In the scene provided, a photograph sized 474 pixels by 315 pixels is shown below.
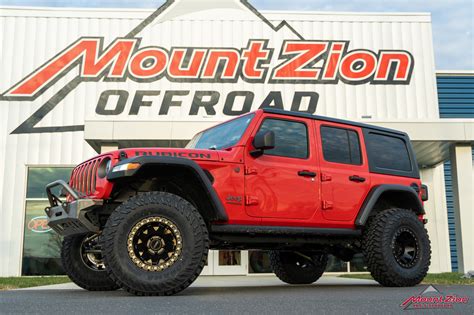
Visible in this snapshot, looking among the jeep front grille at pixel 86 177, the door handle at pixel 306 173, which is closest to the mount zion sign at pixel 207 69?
the door handle at pixel 306 173

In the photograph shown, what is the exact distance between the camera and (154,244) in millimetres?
4566

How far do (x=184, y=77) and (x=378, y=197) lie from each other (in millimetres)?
11512

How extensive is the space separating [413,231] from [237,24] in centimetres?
1252

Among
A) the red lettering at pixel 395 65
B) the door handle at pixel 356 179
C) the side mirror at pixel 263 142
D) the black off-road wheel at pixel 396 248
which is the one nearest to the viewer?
the side mirror at pixel 263 142

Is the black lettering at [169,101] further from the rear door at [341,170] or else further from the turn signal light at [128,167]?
the turn signal light at [128,167]

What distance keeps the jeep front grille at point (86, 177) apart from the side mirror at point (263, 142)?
154 centimetres

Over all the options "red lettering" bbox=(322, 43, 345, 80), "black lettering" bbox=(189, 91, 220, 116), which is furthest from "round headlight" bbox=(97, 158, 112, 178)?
"red lettering" bbox=(322, 43, 345, 80)

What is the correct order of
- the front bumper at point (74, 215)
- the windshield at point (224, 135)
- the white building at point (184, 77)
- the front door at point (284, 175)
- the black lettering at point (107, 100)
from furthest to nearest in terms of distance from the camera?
the black lettering at point (107, 100) → the white building at point (184, 77) → the windshield at point (224, 135) → the front door at point (284, 175) → the front bumper at point (74, 215)

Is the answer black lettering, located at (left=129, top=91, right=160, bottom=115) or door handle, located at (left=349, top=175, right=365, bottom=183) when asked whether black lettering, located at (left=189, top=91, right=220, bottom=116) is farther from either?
door handle, located at (left=349, top=175, right=365, bottom=183)

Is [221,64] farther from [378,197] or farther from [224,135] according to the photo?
[378,197]

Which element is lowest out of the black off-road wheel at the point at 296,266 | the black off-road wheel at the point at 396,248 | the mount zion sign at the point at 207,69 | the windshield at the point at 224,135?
the black off-road wheel at the point at 296,266

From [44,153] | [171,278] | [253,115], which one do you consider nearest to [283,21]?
[44,153]

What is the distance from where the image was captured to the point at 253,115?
18.5 ft

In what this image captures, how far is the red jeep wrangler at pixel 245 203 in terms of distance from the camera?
4512 millimetres
